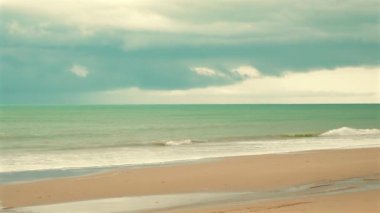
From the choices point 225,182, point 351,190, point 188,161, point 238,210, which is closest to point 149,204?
point 238,210

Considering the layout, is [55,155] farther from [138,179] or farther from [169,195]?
[169,195]

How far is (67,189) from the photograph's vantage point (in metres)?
14.2

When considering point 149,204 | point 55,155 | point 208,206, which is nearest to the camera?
point 208,206

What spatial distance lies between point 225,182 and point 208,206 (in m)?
3.94

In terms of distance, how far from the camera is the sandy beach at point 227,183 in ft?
36.4

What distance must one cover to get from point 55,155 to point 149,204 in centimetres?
1384

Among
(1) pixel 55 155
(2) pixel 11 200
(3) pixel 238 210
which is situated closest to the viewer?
(3) pixel 238 210

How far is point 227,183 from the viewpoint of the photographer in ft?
49.2

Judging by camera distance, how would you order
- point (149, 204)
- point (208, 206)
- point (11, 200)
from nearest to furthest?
point (208, 206), point (149, 204), point (11, 200)

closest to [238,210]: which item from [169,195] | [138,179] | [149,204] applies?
[149,204]

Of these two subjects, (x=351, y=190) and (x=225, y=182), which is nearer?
(x=351, y=190)

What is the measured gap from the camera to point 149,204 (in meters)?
12.0

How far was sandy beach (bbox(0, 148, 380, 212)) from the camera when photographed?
1109cm

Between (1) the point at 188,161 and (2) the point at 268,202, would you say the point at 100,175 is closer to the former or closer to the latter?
(1) the point at 188,161
